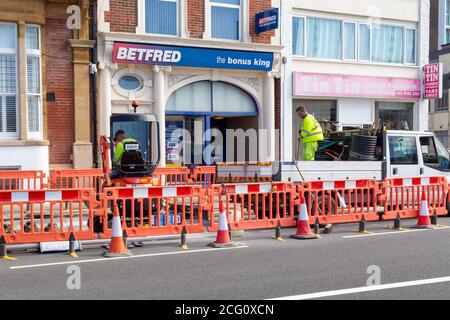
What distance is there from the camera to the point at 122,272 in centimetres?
749

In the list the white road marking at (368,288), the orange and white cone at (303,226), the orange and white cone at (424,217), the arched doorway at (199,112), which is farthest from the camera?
the arched doorway at (199,112)

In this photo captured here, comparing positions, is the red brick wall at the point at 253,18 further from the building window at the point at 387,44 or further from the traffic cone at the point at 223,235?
the traffic cone at the point at 223,235

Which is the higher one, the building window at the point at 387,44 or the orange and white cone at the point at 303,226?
the building window at the point at 387,44

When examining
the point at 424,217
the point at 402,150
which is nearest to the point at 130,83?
the point at 402,150

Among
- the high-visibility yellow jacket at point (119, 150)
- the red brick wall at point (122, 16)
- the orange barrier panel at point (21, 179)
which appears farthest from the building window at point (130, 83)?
the high-visibility yellow jacket at point (119, 150)

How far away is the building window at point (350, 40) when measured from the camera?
68.6ft

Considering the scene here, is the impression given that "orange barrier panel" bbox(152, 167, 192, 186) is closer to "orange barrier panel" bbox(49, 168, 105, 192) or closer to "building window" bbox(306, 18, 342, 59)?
"orange barrier panel" bbox(49, 168, 105, 192)

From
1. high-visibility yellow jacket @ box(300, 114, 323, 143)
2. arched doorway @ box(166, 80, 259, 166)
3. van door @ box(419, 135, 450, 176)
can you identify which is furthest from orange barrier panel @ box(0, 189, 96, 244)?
arched doorway @ box(166, 80, 259, 166)

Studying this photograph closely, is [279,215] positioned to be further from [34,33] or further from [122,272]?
[34,33]

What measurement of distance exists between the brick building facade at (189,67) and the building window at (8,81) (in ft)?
8.00

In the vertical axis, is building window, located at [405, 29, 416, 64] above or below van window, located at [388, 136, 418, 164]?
above

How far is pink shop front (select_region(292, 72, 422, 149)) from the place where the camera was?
1989 centimetres

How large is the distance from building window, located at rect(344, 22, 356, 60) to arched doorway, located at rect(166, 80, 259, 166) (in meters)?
4.43

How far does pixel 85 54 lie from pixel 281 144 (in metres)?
7.35
